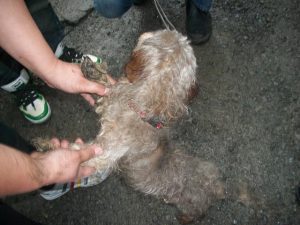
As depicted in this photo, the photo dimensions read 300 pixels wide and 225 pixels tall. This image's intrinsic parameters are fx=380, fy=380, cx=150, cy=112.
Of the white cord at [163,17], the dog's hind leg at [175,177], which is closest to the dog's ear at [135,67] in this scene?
the dog's hind leg at [175,177]

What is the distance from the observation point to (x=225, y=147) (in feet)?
9.90

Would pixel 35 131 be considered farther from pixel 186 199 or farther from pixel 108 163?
pixel 186 199

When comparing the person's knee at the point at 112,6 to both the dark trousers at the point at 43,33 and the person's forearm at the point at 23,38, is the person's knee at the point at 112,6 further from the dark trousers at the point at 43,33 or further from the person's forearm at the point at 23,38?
the person's forearm at the point at 23,38

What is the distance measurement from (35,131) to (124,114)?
3.33ft

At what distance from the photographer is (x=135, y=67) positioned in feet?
7.58

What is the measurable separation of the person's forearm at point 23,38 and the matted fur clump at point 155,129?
1.40 feet

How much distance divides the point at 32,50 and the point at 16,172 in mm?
839

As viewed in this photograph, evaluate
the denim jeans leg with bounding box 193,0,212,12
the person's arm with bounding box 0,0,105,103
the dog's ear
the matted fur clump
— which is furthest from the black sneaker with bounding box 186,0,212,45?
the person's arm with bounding box 0,0,105,103

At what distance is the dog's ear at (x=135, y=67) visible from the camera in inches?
88.8

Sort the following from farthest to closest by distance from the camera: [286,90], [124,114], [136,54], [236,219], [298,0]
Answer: [298,0] < [286,90] < [236,219] < [124,114] < [136,54]

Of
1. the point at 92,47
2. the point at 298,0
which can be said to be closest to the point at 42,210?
the point at 92,47

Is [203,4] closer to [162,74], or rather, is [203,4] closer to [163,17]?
[163,17]

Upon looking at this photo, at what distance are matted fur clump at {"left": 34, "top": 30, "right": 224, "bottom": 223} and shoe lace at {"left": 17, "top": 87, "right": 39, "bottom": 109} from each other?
2.08 feet

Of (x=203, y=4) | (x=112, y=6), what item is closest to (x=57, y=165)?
(x=112, y=6)
